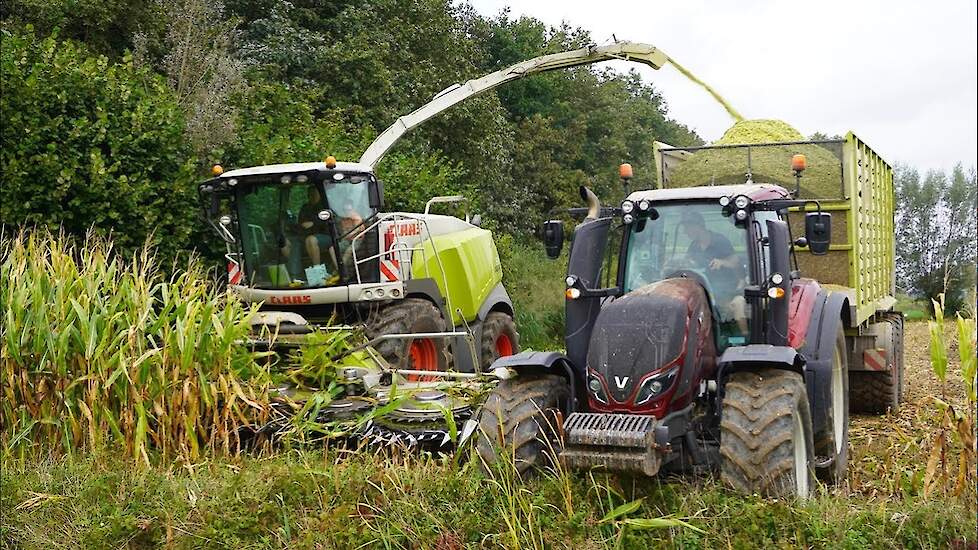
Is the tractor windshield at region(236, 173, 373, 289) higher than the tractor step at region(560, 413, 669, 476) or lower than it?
higher

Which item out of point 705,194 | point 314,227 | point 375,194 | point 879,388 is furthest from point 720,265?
point 314,227

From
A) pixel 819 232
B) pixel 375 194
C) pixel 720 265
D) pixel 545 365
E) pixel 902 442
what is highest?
pixel 375 194

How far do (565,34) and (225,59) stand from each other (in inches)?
451

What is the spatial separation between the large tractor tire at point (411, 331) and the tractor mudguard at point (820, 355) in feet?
A: 11.2

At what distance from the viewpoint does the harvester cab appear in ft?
15.8

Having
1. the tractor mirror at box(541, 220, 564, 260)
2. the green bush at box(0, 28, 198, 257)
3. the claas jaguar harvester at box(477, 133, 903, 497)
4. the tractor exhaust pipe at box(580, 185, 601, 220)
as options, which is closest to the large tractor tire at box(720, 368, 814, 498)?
the claas jaguar harvester at box(477, 133, 903, 497)

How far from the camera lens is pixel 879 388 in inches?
338

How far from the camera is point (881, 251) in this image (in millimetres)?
9875

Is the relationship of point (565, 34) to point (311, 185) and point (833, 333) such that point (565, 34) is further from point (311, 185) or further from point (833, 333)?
point (833, 333)

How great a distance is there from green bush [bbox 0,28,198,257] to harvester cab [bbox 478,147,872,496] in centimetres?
596

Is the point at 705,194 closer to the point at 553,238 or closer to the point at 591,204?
the point at 591,204

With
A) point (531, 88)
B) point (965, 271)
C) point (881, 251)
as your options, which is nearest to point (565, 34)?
point (531, 88)

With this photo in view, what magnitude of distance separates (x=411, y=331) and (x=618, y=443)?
4707mm

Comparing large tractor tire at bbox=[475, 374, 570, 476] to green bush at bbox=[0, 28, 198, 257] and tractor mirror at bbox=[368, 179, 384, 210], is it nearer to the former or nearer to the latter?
tractor mirror at bbox=[368, 179, 384, 210]
